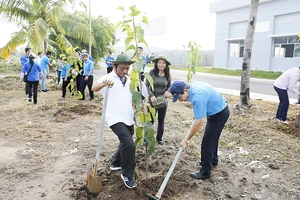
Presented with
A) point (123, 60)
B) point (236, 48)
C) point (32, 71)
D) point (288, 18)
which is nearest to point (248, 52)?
point (123, 60)

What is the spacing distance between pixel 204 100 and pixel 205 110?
11cm

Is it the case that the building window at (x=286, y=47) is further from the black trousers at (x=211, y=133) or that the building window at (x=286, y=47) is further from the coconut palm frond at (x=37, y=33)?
the black trousers at (x=211, y=133)

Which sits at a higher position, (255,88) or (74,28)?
(74,28)

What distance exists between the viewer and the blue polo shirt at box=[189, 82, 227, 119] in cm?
289

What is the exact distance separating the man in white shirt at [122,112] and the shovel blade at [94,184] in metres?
0.30

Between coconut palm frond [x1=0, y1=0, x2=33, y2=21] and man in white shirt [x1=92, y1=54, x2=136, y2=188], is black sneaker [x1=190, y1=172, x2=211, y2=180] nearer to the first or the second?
man in white shirt [x1=92, y1=54, x2=136, y2=188]

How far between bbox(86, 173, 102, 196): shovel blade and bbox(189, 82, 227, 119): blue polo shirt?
126 cm

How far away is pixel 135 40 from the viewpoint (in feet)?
9.36

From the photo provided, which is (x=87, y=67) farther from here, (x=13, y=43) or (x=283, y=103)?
(x=13, y=43)

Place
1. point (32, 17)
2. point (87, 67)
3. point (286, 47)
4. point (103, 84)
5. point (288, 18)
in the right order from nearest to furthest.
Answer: point (103, 84), point (87, 67), point (32, 17), point (288, 18), point (286, 47)

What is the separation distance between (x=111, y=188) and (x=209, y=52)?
3211 cm

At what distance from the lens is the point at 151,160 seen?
12.6 ft

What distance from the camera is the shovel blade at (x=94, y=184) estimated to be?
2.90 meters

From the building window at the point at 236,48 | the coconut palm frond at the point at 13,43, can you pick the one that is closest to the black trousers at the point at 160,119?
the coconut palm frond at the point at 13,43
